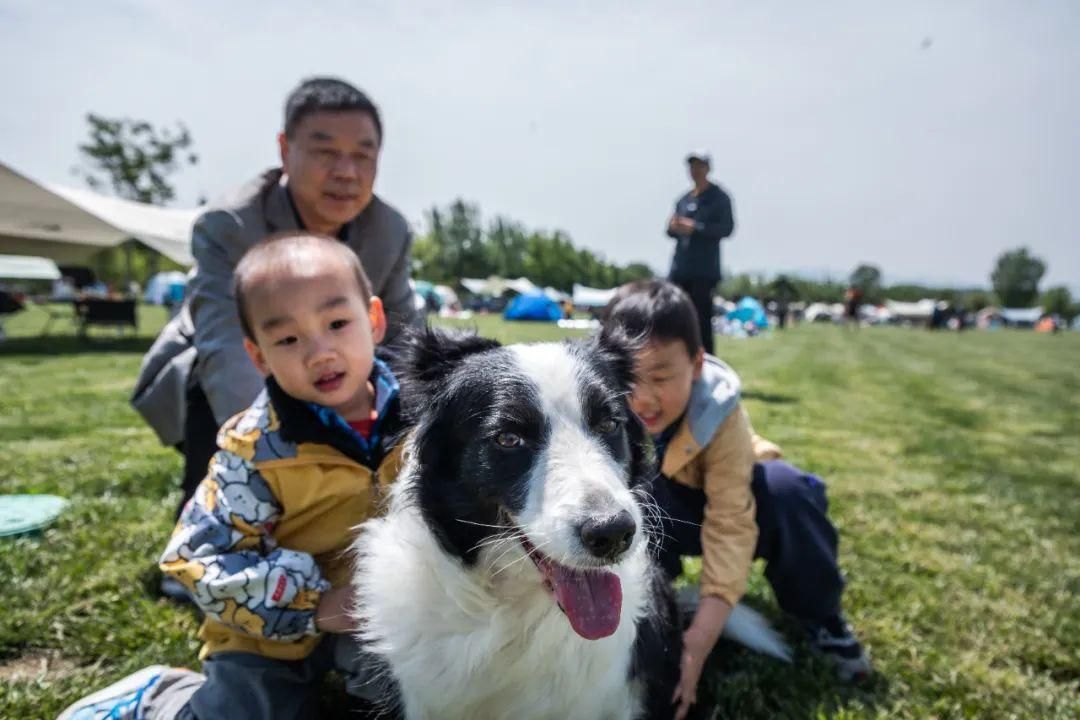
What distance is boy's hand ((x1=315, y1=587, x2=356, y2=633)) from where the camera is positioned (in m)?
1.91

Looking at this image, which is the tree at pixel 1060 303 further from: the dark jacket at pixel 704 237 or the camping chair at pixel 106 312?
the camping chair at pixel 106 312

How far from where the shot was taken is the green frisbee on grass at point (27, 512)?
3.31 meters

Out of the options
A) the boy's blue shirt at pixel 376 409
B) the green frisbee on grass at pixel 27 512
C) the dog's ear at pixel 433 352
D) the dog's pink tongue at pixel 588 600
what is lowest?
the green frisbee on grass at pixel 27 512

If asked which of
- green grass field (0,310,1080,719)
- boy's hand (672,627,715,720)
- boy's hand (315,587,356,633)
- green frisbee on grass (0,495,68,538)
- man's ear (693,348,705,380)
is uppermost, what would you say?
man's ear (693,348,705,380)

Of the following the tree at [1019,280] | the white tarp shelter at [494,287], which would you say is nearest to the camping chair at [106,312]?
the white tarp shelter at [494,287]

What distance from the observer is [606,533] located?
137 centimetres

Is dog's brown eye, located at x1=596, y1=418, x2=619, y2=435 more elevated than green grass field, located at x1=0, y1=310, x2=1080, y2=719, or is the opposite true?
dog's brown eye, located at x1=596, y1=418, x2=619, y2=435

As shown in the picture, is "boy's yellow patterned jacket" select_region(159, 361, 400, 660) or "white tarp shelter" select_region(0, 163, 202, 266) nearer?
"boy's yellow patterned jacket" select_region(159, 361, 400, 660)

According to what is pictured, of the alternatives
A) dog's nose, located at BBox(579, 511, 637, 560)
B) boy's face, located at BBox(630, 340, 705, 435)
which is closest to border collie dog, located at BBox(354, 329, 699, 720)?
dog's nose, located at BBox(579, 511, 637, 560)

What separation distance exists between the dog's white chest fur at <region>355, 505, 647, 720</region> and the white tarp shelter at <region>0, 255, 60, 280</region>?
27002 millimetres

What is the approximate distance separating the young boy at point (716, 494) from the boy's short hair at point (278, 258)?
939mm

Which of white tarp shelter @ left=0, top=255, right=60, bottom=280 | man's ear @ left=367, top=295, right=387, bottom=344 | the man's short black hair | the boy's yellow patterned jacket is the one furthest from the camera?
white tarp shelter @ left=0, top=255, right=60, bottom=280

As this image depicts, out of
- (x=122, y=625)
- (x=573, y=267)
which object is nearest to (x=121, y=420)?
(x=122, y=625)

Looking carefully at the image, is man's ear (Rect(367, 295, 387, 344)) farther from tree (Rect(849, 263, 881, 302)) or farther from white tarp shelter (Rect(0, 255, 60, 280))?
tree (Rect(849, 263, 881, 302))
